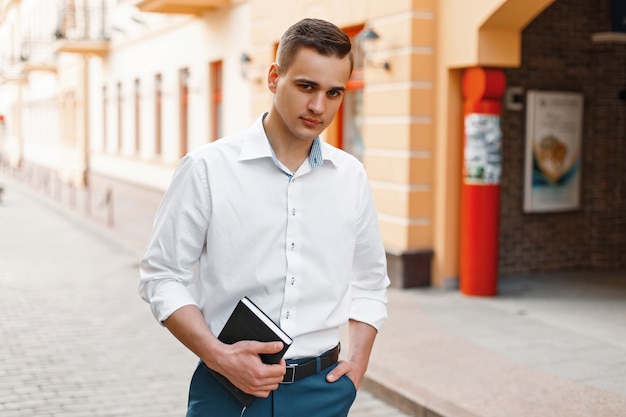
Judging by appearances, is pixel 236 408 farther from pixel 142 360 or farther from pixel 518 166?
pixel 518 166

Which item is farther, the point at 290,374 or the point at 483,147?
the point at 483,147

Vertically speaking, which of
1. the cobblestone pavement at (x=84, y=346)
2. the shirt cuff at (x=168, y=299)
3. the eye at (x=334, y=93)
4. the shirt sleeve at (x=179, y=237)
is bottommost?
the cobblestone pavement at (x=84, y=346)

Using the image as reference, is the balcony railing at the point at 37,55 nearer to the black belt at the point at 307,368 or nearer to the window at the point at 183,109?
the window at the point at 183,109

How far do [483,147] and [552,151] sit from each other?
6.11 ft

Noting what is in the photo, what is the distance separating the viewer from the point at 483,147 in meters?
9.16

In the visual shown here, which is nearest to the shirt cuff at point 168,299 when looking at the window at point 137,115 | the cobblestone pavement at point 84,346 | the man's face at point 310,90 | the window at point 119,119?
the man's face at point 310,90

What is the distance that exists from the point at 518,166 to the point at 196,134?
29.8 feet

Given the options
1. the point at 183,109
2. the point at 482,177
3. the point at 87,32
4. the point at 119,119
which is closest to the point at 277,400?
the point at 482,177

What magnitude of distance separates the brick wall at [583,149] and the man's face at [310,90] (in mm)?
8124

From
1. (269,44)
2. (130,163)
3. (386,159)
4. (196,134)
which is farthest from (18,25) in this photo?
(386,159)

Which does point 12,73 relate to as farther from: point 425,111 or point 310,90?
point 310,90

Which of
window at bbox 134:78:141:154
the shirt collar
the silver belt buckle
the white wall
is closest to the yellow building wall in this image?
the white wall

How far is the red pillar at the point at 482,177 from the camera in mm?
9172

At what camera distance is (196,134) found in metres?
18.0
